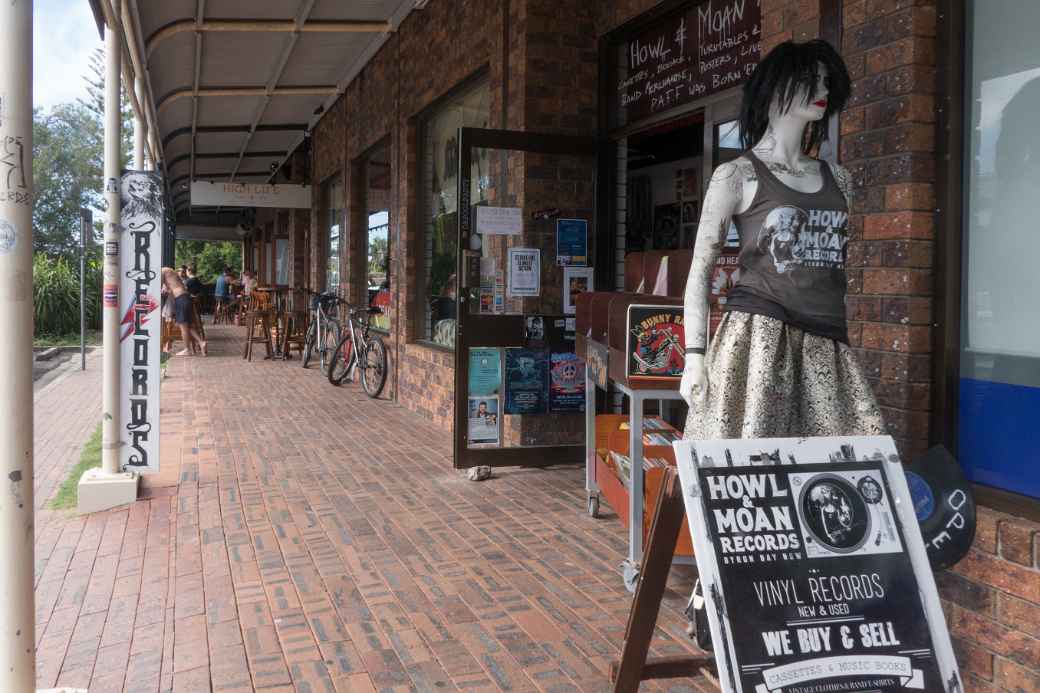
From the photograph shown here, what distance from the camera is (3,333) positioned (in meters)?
2.29

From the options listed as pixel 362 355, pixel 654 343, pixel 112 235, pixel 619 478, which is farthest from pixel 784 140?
pixel 362 355

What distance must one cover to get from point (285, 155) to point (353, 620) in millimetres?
14195

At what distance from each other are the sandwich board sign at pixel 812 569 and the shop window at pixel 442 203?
5242mm

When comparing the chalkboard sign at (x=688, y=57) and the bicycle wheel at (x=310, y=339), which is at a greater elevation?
the chalkboard sign at (x=688, y=57)

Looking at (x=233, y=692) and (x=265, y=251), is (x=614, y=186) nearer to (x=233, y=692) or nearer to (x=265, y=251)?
(x=233, y=692)

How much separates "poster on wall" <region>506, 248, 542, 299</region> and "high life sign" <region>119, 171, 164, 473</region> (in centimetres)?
211

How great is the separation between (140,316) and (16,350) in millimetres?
2569

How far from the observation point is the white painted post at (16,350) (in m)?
2.27

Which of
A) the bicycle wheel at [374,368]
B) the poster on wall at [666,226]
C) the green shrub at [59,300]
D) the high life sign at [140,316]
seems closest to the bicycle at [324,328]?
the bicycle wheel at [374,368]

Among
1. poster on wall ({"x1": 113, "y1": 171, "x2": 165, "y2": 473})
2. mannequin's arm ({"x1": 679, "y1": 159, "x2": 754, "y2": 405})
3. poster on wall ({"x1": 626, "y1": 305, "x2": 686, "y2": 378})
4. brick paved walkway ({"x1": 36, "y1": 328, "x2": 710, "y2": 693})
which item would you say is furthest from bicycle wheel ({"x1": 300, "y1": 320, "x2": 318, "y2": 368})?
mannequin's arm ({"x1": 679, "y1": 159, "x2": 754, "y2": 405})

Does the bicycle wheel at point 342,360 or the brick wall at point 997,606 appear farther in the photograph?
the bicycle wheel at point 342,360

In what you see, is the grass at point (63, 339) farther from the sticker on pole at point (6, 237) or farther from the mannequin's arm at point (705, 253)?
the mannequin's arm at point (705, 253)

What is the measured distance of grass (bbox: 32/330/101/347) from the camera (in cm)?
1773

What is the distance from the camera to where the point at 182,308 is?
13.9m
